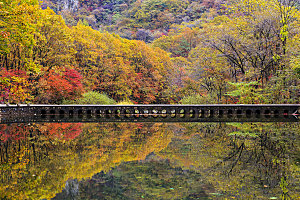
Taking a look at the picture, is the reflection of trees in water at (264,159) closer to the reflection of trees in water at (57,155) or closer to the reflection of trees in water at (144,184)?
the reflection of trees in water at (144,184)

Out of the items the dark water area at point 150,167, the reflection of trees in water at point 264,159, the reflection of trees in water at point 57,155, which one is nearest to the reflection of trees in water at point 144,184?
the dark water area at point 150,167

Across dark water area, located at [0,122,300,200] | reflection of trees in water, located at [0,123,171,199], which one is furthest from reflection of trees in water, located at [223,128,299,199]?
reflection of trees in water, located at [0,123,171,199]

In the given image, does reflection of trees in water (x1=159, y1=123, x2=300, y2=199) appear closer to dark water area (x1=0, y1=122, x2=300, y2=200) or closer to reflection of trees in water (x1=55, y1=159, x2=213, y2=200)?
dark water area (x1=0, y1=122, x2=300, y2=200)

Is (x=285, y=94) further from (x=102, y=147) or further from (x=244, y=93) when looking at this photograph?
(x=102, y=147)

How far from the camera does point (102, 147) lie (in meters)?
10.9

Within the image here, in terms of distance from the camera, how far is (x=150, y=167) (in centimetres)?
815

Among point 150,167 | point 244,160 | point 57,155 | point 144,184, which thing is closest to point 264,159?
point 244,160

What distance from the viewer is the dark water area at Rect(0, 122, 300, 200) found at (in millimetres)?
6391

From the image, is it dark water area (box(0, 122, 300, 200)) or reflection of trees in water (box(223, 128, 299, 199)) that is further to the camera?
reflection of trees in water (box(223, 128, 299, 199))

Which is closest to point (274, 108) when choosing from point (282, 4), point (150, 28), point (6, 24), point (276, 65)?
point (276, 65)

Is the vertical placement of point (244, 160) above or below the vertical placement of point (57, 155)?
above

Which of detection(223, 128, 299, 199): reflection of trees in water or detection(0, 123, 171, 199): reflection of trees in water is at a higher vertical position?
detection(223, 128, 299, 199): reflection of trees in water

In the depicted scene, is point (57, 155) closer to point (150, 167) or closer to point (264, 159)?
point (150, 167)

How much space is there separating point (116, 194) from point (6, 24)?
1642 centimetres
